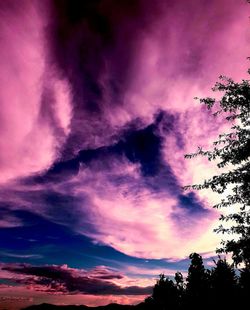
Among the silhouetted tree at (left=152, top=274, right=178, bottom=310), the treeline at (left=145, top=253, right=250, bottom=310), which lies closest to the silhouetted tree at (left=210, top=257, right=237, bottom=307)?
the treeline at (left=145, top=253, right=250, bottom=310)

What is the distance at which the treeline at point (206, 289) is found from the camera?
107ft

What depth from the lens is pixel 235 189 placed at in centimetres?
1343

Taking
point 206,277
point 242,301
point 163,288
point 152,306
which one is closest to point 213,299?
point 242,301

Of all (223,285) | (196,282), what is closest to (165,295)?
(196,282)

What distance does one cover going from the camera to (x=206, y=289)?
42.9 m

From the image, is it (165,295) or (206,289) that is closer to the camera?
(206,289)

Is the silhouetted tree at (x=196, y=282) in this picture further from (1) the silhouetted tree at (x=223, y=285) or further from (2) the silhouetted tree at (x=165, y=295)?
(2) the silhouetted tree at (x=165, y=295)

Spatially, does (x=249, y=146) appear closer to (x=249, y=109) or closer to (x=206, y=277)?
(x=249, y=109)

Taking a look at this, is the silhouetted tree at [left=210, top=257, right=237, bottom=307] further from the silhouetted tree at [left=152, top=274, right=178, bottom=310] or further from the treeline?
the silhouetted tree at [left=152, top=274, right=178, bottom=310]

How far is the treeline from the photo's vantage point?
3265cm

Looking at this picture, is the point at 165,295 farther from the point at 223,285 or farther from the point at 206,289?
the point at 223,285

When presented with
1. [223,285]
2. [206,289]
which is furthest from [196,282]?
[223,285]

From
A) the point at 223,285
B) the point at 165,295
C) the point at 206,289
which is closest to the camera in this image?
the point at 223,285

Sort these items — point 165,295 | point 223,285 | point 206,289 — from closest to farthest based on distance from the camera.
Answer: point 223,285, point 206,289, point 165,295
